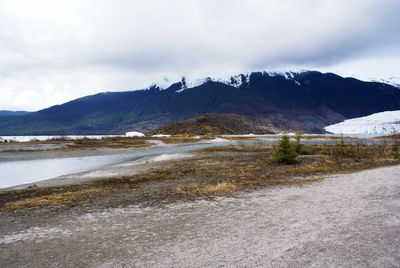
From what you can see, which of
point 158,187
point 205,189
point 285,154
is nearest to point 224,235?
point 205,189

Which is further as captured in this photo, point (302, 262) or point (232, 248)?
point (232, 248)

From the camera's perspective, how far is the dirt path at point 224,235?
9.77m

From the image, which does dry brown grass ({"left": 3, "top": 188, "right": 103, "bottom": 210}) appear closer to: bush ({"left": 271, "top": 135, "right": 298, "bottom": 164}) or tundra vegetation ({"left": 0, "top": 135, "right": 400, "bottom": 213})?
tundra vegetation ({"left": 0, "top": 135, "right": 400, "bottom": 213})

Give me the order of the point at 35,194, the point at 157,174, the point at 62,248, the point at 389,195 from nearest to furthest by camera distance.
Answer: the point at 62,248 → the point at 389,195 → the point at 35,194 → the point at 157,174

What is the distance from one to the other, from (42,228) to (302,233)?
32.6ft

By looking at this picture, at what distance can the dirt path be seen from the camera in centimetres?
977

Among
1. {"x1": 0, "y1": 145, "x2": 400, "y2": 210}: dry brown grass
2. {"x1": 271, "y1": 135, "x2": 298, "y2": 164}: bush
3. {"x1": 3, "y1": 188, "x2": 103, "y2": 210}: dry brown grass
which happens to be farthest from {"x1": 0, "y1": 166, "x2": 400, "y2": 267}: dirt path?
{"x1": 271, "y1": 135, "x2": 298, "y2": 164}: bush

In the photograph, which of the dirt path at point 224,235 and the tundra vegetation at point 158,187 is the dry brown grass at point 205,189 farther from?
the dirt path at point 224,235

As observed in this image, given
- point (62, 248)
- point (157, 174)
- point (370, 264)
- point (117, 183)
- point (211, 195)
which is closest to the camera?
point (370, 264)

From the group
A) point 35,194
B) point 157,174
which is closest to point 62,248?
point 35,194

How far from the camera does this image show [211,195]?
782 inches

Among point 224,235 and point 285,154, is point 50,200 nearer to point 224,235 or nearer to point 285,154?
point 224,235

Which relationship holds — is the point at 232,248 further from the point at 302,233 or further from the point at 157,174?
the point at 157,174

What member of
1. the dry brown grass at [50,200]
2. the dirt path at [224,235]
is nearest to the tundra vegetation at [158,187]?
the dry brown grass at [50,200]
